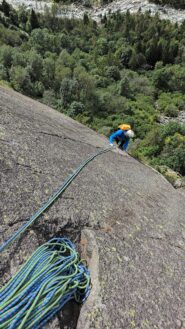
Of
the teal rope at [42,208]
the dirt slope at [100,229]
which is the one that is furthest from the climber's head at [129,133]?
the teal rope at [42,208]

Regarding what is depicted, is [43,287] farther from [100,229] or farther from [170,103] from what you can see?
[170,103]

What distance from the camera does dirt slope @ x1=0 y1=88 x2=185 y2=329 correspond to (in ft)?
9.82

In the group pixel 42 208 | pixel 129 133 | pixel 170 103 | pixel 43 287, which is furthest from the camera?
pixel 170 103

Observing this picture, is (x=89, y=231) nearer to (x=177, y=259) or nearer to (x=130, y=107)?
(x=177, y=259)

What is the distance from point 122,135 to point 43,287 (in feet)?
25.9

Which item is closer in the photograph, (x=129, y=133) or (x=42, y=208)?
(x=42, y=208)

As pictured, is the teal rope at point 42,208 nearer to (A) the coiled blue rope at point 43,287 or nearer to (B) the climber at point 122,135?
(A) the coiled blue rope at point 43,287

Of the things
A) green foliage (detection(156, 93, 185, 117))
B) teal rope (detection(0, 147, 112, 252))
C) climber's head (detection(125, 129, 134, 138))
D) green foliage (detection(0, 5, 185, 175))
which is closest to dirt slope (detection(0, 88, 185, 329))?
teal rope (detection(0, 147, 112, 252))

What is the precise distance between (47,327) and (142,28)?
114627 millimetres

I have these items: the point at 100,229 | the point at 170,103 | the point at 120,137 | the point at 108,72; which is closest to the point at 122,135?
the point at 120,137

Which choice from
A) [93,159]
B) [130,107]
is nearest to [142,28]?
[130,107]

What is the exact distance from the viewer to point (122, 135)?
32.4ft

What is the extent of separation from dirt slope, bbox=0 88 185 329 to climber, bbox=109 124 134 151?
4027 millimetres

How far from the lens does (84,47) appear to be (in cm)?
8350
